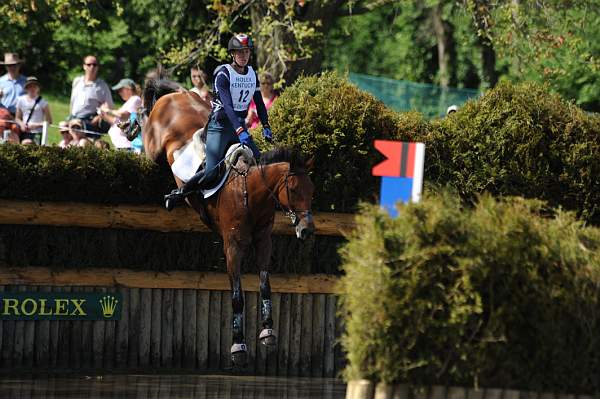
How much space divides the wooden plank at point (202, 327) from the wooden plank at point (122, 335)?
0.77m

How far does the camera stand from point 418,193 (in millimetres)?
9750

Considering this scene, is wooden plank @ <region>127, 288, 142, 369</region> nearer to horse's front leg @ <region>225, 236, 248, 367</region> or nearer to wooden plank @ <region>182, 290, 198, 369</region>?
wooden plank @ <region>182, 290, 198, 369</region>

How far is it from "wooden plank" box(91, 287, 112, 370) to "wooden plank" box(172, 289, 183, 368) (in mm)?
782

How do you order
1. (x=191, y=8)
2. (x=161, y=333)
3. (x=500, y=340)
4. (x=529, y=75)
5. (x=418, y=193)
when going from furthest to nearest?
(x=529, y=75), (x=191, y=8), (x=161, y=333), (x=418, y=193), (x=500, y=340)

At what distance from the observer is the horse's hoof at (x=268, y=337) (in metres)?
13.1

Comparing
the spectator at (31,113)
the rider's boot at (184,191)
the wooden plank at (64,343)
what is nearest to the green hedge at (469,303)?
the rider's boot at (184,191)

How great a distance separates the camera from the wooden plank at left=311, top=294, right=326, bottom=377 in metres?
14.3

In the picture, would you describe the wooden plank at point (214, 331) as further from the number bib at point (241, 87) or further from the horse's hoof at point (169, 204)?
the number bib at point (241, 87)

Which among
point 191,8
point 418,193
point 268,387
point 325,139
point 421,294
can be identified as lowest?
point 268,387

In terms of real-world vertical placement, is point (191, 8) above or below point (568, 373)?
above

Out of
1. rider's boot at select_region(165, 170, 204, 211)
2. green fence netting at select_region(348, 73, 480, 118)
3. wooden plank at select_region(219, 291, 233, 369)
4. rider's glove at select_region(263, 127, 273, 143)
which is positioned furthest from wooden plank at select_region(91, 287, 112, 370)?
green fence netting at select_region(348, 73, 480, 118)

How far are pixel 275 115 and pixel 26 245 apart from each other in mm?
3011

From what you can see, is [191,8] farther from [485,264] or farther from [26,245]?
[485,264]

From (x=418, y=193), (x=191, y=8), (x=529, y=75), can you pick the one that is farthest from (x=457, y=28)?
(x=418, y=193)
